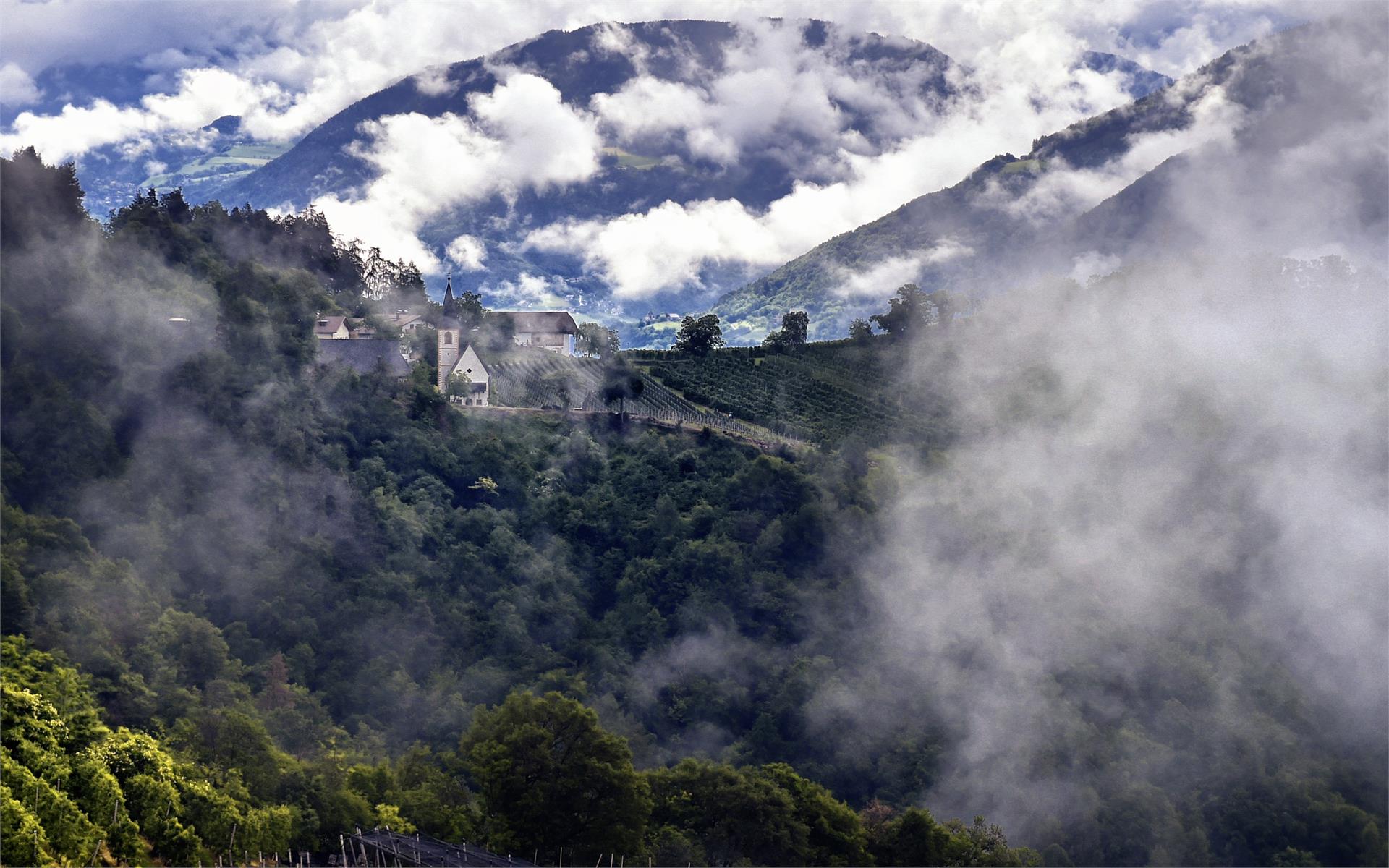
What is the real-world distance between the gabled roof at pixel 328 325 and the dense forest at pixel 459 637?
2.22 metres

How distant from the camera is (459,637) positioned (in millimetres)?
61344

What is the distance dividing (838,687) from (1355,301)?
171 feet

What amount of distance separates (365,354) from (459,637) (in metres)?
22.5

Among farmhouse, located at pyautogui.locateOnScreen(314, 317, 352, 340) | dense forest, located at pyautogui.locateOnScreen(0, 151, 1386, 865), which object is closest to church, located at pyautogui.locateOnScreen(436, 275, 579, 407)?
dense forest, located at pyautogui.locateOnScreen(0, 151, 1386, 865)

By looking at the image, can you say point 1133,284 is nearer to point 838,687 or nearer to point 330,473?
point 838,687

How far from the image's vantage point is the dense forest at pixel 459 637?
136 ft

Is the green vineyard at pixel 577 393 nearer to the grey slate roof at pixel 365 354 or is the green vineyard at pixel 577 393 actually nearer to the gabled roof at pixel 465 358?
the gabled roof at pixel 465 358

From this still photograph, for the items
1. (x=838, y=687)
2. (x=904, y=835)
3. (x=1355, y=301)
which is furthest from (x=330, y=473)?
(x=1355, y=301)

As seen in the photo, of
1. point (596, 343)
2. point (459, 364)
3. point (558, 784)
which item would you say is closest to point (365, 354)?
point (459, 364)

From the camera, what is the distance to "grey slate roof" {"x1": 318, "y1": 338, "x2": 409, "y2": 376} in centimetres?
7541

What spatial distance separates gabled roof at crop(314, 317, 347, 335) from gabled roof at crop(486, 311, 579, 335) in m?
13.5

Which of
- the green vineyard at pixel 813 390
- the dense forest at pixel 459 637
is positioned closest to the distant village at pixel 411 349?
the dense forest at pixel 459 637

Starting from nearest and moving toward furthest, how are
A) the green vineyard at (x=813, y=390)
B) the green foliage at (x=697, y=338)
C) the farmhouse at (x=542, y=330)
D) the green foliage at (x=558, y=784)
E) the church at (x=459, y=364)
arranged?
the green foliage at (x=558, y=784) → the green vineyard at (x=813, y=390) → the church at (x=459, y=364) → the green foliage at (x=697, y=338) → the farmhouse at (x=542, y=330)

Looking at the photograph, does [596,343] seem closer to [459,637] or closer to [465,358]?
[465,358]
